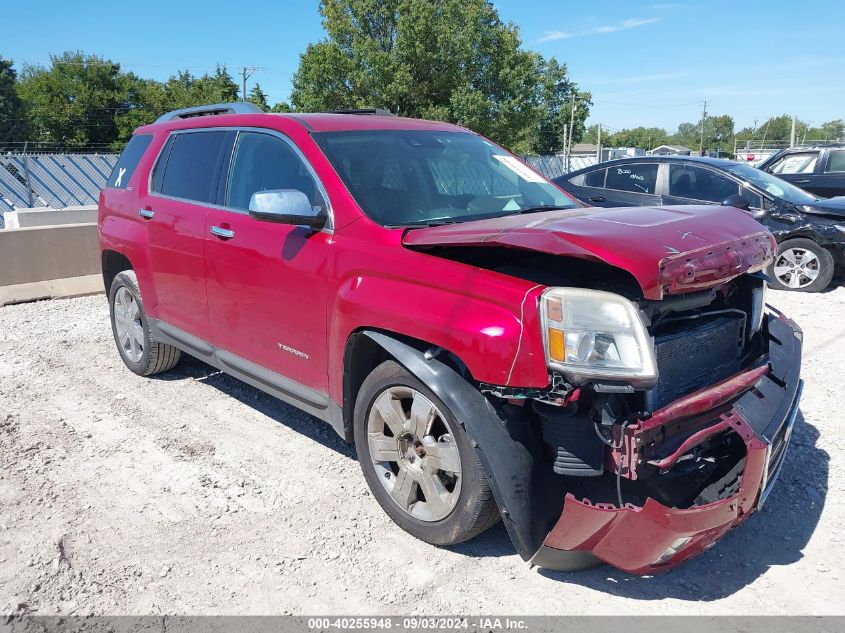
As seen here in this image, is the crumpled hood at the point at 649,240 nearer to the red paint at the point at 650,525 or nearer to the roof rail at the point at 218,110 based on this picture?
the red paint at the point at 650,525

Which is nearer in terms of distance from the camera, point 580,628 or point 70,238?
point 580,628

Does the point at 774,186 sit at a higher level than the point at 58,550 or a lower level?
higher

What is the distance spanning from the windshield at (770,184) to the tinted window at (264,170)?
7.03 m

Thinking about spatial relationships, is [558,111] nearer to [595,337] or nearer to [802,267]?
[802,267]

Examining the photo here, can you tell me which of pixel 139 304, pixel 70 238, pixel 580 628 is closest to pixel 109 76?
pixel 70 238

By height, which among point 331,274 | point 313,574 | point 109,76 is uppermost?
point 109,76

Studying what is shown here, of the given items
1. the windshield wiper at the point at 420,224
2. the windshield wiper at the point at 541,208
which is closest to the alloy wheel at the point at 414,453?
the windshield wiper at the point at 420,224

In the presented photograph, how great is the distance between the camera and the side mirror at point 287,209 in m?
3.33

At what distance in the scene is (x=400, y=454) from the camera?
315cm

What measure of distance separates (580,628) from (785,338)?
1916mm

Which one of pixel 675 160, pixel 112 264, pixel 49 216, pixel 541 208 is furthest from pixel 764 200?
pixel 49 216

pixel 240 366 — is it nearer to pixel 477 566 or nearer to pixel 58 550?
pixel 58 550

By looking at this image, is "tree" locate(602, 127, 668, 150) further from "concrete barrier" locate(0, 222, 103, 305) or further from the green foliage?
"concrete barrier" locate(0, 222, 103, 305)

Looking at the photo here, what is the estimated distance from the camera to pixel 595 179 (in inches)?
370
